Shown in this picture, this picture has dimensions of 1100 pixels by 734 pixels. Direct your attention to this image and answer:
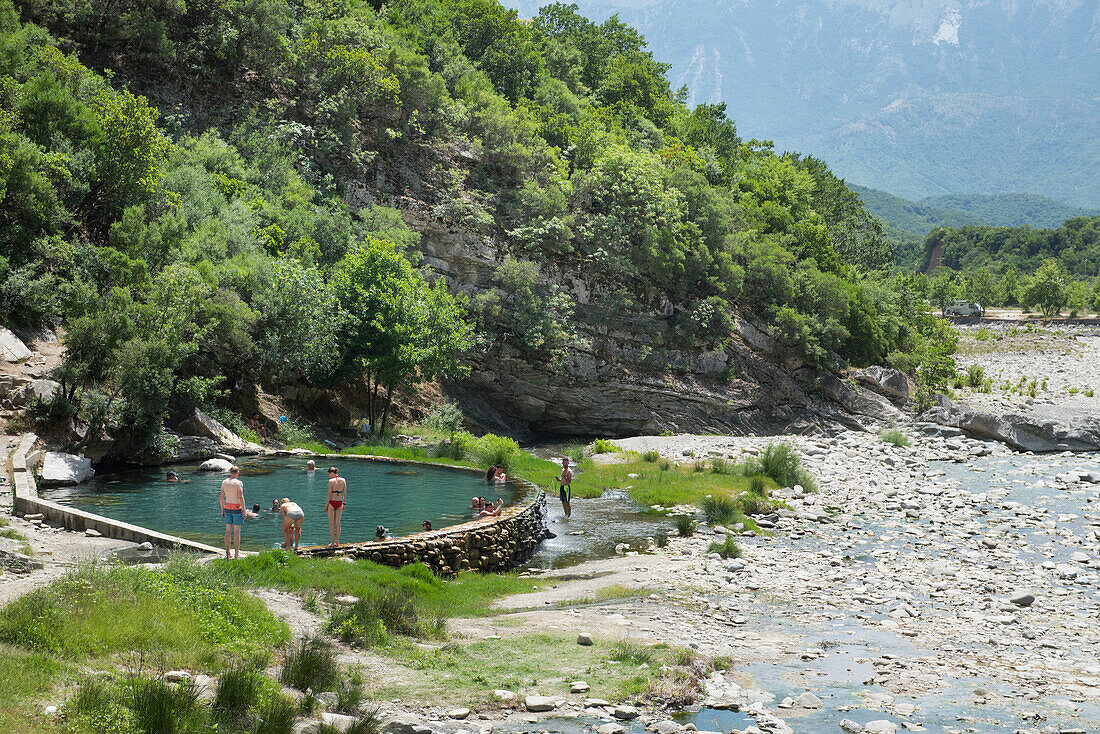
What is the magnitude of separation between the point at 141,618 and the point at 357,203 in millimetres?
37990

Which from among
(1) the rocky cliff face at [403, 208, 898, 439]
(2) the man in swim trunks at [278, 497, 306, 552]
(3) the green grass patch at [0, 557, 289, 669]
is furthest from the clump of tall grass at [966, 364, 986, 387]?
(3) the green grass patch at [0, 557, 289, 669]

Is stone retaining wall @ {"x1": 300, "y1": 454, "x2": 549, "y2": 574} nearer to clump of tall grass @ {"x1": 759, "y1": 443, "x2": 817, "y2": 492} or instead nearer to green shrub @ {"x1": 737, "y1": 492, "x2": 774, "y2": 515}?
green shrub @ {"x1": 737, "y1": 492, "x2": 774, "y2": 515}

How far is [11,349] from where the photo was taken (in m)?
25.3

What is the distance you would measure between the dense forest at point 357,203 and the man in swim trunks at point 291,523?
1227 cm

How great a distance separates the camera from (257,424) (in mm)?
32906

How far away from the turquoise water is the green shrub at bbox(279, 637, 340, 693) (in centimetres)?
747

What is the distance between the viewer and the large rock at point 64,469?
70.6 feet

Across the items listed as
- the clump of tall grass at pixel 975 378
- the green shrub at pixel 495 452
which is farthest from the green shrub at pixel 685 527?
the clump of tall grass at pixel 975 378

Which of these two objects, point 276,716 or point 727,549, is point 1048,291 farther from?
point 276,716

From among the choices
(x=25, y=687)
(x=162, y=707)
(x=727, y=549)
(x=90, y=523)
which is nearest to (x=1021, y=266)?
(x=727, y=549)

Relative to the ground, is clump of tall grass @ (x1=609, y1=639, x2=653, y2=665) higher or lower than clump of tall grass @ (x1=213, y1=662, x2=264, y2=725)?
lower

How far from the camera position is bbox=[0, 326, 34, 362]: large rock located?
25.0 m

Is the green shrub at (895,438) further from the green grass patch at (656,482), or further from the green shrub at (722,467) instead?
the green grass patch at (656,482)

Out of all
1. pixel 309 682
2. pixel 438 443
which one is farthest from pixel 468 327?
pixel 309 682
